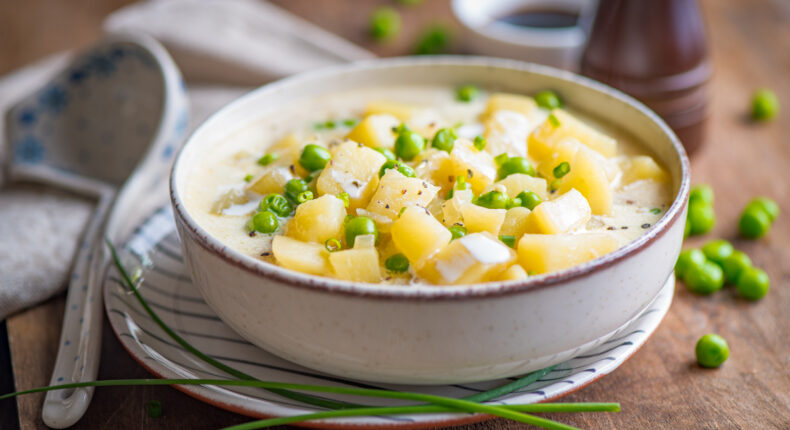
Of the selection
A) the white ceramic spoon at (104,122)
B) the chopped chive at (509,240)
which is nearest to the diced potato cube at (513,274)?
the chopped chive at (509,240)

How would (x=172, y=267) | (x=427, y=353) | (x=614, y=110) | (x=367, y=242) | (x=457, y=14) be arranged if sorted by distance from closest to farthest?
(x=427, y=353) < (x=367, y=242) < (x=172, y=267) < (x=614, y=110) < (x=457, y=14)

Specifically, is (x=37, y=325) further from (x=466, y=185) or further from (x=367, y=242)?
(x=466, y=185)

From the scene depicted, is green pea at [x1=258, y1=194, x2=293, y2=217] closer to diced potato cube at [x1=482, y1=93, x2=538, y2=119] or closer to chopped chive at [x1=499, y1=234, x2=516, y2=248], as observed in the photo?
chopped chive at [x1=499, y1=234, x2=516, y2=248]

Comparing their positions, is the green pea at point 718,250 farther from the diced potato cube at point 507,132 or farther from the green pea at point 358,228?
the green pea at point 358,228

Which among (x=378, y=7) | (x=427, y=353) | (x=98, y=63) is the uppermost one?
(x=427, y=353)

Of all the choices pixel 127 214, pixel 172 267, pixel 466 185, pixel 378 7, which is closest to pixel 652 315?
pixel 466 185

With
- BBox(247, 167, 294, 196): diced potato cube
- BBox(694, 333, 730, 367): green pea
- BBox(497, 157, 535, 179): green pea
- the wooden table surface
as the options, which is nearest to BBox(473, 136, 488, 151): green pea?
BBox(497, 157, 535, 179): green pea

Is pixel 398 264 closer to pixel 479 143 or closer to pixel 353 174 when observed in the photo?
pixel 353 174
